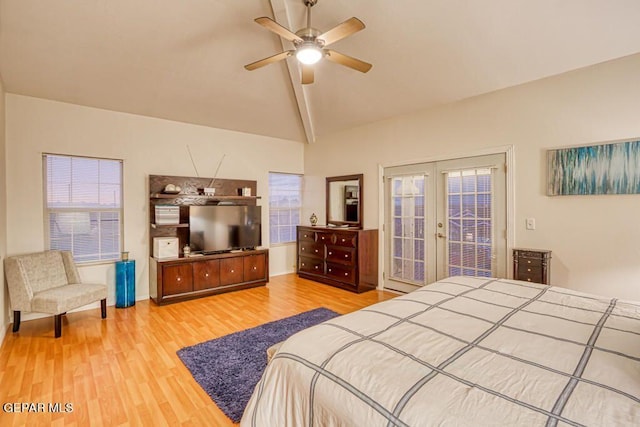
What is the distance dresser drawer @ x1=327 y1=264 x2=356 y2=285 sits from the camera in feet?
15.6

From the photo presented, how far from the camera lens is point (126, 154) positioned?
4258 millimetres

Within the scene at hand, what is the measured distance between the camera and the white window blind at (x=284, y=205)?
235 inches

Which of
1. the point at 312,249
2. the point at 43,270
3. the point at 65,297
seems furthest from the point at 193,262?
the point at 312,249

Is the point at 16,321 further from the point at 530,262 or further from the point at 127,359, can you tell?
the point at 530,262

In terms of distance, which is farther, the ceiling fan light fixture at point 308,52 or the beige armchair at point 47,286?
the beige armchair at point 47,286

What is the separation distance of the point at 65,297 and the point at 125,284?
0.93 meters

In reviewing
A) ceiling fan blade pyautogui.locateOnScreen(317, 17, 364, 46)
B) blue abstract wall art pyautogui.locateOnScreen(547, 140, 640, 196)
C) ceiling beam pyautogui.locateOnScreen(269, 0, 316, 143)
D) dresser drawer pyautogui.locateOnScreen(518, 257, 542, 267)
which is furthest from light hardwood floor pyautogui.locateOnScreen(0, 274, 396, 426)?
ceiling beam pyautogui.locateOnScreen(269, 0, 316, 143)

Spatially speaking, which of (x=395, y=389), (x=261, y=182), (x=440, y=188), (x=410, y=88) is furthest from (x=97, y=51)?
(x=440, y=188)

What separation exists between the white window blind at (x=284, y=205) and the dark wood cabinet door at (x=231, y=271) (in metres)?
1.17

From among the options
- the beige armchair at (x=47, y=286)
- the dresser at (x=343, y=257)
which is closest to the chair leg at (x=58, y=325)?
the beige armchair at (x=47, y=286)

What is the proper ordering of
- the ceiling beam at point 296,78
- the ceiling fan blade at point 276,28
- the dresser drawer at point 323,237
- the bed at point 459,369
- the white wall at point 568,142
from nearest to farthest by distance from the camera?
1. the bed at point 459,369
2. the ceiling fan blade at point 276,28
3. the white wall at point 568,142
4. the ceiling beam at point 296,78
5. the dresser drawer at point 323,237

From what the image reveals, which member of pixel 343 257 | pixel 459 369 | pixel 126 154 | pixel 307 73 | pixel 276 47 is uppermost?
pixel 276 47

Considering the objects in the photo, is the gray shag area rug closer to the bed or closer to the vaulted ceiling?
the bed

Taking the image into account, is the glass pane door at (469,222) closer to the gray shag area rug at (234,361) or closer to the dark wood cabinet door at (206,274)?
the gray shag area rug at (234,361)
